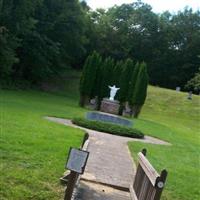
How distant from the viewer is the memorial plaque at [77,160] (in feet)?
18.6

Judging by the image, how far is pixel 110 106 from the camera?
2952cm

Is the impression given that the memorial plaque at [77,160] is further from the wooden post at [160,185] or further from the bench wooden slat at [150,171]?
the wooden post at [160,185]

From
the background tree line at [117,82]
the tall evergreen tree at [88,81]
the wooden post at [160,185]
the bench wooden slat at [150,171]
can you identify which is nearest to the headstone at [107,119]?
the background tree line at [117,82]

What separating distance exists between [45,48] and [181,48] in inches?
1204

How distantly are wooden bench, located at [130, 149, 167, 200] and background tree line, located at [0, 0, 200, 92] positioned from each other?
90.2 feet

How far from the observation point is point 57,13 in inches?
1807

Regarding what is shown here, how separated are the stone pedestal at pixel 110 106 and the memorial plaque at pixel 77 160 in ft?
78.2

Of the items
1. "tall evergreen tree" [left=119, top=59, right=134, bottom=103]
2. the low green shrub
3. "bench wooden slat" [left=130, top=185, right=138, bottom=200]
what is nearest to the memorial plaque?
"bench wooden slat" [left=130, top=185, right=138, bottom=200]

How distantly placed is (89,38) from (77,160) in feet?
174

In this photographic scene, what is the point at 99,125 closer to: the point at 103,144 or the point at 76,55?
the point at 103,144

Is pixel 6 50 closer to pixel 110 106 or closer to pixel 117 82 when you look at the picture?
pixel 117 82

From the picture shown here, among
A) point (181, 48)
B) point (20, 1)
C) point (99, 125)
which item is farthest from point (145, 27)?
point (99, 125)

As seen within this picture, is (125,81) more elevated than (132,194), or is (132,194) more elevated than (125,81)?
(125,81)

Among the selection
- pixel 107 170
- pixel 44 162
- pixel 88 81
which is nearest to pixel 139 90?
pixel 88 81
